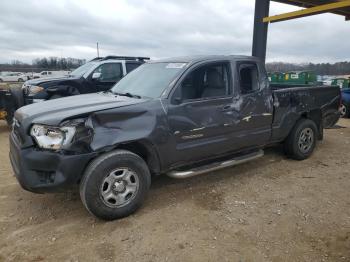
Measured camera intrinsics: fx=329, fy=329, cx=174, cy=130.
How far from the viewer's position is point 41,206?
404 centimetres

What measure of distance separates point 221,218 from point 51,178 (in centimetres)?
188

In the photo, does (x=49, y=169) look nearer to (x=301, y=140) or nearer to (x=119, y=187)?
(x=119, y=187)

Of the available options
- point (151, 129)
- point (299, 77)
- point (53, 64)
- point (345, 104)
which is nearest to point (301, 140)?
point (151, 129)

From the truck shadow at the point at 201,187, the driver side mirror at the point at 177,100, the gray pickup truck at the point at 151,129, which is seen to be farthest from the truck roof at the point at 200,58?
the truck shadow at the point at 201,187

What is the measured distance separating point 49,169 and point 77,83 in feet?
19.3

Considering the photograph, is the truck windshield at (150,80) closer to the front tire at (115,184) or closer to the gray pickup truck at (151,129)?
the gray pickup truck at (151,129)

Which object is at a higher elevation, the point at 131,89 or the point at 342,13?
the point at 342,13

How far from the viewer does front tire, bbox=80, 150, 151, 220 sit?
11.2ft

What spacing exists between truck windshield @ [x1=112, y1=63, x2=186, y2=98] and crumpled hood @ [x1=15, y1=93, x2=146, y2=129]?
267mm

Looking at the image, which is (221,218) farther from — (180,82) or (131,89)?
(131,89)

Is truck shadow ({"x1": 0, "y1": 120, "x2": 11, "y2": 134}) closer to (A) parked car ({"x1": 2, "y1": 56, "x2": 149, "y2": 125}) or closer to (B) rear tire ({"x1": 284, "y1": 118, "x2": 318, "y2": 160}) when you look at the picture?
(A) parked car ({"x1": 2, "y1": 56, "x2": 149, "y2": 125})

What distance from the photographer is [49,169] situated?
3.31 metres

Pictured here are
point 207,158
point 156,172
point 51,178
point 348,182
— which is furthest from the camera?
point 348,182

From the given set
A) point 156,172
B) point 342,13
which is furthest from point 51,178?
point 342,13
